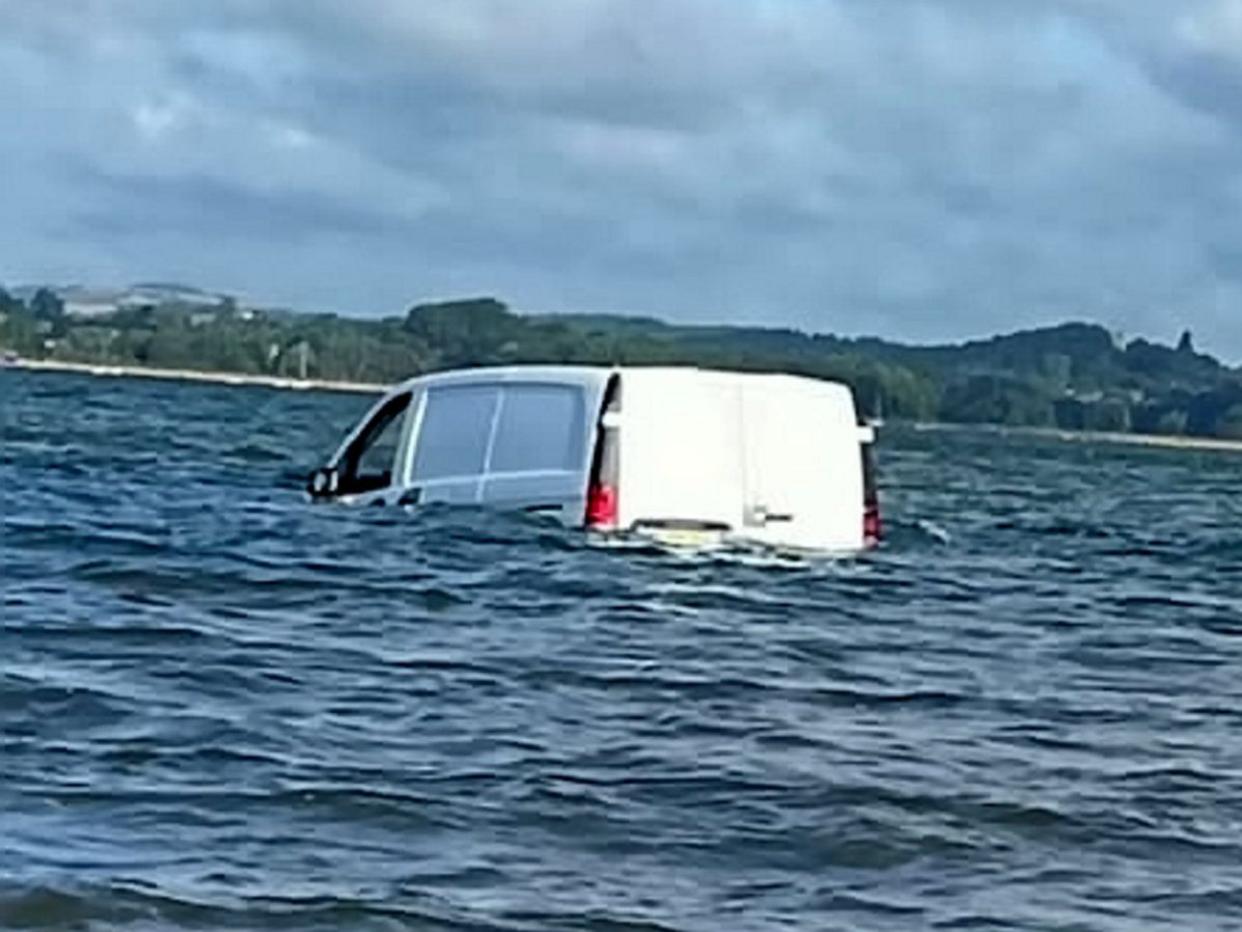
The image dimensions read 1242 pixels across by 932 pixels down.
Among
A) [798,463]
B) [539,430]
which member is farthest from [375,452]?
[798,463]

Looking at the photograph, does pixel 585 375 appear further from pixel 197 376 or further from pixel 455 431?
pixel 197 376

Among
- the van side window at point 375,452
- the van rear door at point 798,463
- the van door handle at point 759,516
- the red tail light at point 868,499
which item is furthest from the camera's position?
the van side window at point 375,452

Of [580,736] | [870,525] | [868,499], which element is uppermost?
[868,499]

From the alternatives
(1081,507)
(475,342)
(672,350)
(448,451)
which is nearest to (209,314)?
(475,342)

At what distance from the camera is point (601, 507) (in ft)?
56.2

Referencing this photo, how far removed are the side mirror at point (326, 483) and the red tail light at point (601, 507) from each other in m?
3.57

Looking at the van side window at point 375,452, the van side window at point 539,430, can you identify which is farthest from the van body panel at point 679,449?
the van side window at point 375,452

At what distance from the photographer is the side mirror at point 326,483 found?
805 inches

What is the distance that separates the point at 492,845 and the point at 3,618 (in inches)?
208

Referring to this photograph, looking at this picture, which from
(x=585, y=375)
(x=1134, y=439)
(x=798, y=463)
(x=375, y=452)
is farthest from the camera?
(x=1134, y=439)

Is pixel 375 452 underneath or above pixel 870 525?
above

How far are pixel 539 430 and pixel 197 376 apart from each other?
231 feet

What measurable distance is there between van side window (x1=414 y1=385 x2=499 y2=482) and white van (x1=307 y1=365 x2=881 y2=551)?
0.5 inches

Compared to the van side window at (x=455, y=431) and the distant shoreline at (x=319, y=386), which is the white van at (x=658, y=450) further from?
the distant shoreline at (x=319, y=386)
